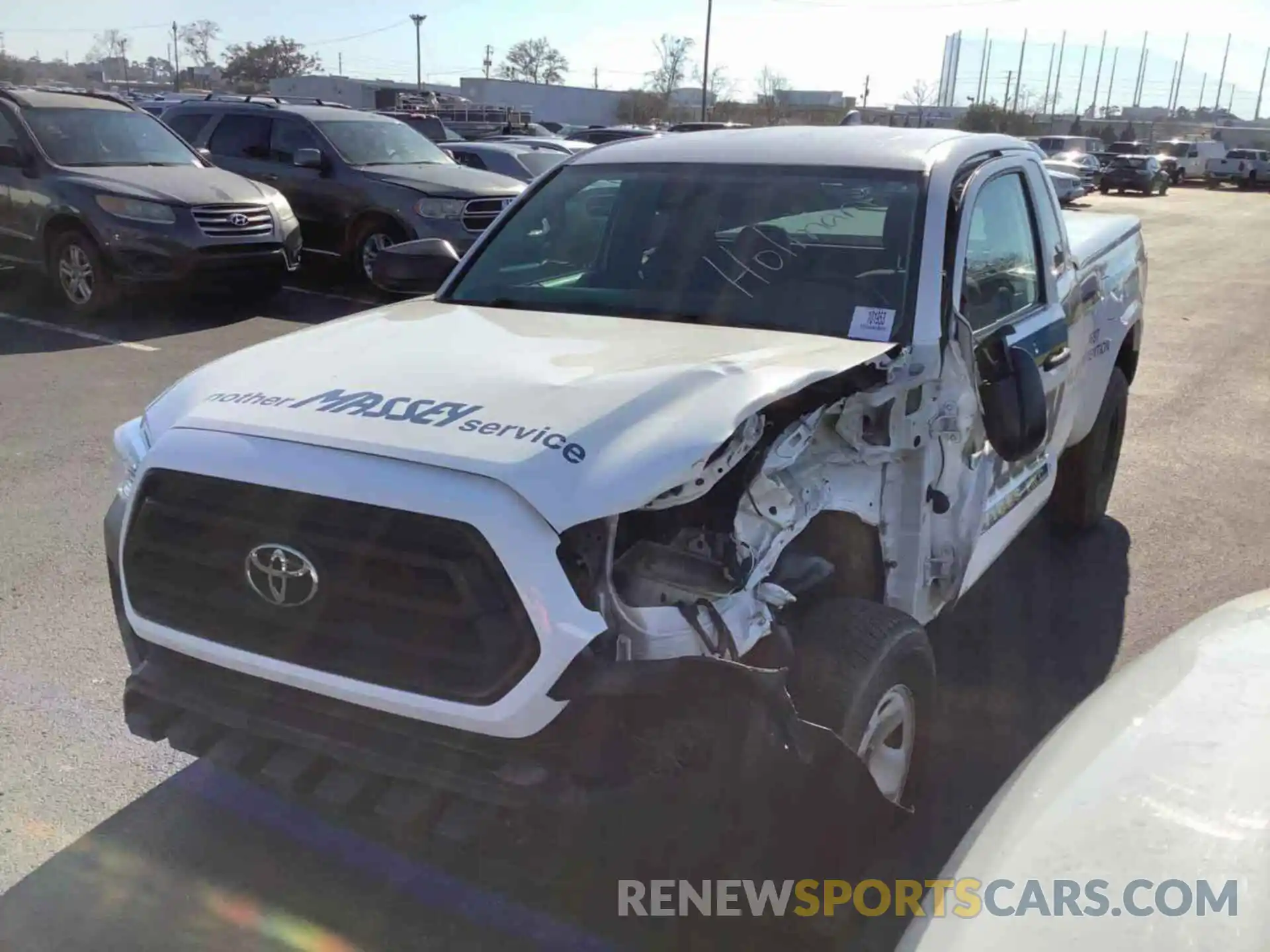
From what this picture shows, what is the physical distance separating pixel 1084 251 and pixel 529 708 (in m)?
4.03

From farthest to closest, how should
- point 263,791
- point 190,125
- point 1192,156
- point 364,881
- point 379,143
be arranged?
point 1192,156, point 190,125, point 379,143, point 263,791, point 364,881

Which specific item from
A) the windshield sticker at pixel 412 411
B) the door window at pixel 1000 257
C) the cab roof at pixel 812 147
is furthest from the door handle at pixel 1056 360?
the windshield sticker at pixel 412 411

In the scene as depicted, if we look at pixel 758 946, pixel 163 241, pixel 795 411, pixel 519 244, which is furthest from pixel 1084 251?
pixel 163 241

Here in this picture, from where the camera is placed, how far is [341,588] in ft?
8.18

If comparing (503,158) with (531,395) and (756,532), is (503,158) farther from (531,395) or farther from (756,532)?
(756,532)

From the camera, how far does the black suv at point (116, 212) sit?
9781 millimetres

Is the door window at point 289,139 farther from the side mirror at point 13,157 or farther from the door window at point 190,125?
the side mirror at point 13,157

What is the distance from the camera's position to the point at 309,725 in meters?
2.53

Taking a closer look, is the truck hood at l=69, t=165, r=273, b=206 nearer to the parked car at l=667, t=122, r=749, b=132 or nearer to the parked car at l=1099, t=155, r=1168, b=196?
the parked car at l=667, t=122, r=749, b=132

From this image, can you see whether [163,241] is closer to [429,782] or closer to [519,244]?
[519,244]

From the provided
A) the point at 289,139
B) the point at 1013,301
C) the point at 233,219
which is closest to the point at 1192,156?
the point at 289,139

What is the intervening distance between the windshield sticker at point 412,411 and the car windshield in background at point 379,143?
9.79 m

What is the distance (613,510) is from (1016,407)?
171cm

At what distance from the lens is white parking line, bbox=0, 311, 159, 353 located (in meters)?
9.16
